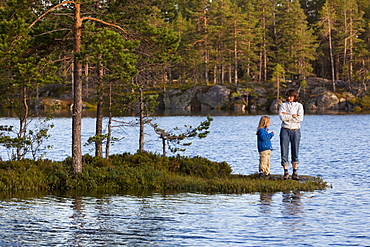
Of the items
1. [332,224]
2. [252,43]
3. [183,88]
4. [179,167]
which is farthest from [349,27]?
[332,224]

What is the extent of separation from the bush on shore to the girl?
53 cm

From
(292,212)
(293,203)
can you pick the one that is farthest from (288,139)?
(292,212)

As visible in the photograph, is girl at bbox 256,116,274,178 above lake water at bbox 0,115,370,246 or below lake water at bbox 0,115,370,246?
above

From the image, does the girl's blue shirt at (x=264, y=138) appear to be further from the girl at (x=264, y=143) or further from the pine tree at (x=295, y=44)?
the pine tree at (x=295, y=44)

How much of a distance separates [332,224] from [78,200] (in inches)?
303

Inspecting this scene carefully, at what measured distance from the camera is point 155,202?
1648 centimetres

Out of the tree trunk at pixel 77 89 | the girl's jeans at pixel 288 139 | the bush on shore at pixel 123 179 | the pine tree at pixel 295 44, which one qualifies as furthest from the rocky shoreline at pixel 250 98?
the tree trunk at pixel 77 89

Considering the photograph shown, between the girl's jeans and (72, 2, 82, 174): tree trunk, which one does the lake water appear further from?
(72, 2, 82, 174): tree trunk

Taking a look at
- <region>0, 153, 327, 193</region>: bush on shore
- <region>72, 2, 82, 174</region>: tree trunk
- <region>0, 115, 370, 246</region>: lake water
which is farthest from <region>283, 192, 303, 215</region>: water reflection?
<region>72, 2, 82, 174</region>: tree trunk

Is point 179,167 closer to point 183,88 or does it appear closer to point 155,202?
point 155,202

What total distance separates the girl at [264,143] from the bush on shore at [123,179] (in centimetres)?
53

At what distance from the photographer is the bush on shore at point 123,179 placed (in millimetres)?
18453

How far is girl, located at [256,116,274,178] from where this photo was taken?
18.4 metres

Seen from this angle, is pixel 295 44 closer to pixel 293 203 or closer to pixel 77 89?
pixel 77 89
